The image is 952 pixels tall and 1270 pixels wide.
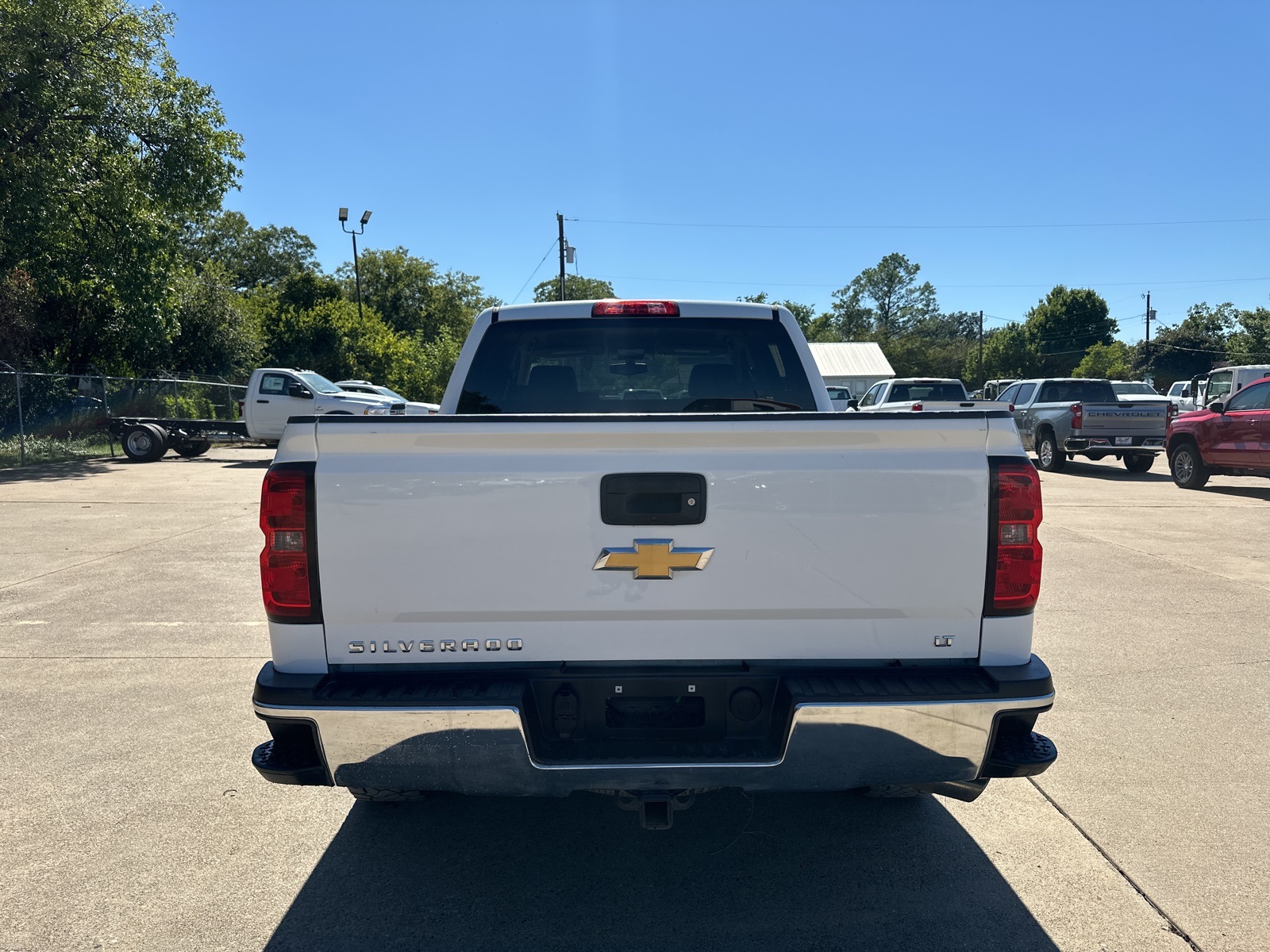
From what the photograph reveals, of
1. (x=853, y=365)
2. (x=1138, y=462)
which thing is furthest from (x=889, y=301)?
(x=1138, y=462)

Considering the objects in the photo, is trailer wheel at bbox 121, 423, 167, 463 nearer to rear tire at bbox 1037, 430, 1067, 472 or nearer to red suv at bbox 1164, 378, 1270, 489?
rear tire at bbox 1037, 430, 1067, 472

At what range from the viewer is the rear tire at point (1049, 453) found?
63.0 ft

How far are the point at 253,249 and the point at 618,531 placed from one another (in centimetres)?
7756

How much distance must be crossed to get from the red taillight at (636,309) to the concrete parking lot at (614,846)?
212 centimetres

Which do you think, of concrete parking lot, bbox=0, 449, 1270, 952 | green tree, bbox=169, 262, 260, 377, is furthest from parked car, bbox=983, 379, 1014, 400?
green tree, bbox=169, 262, 260, 377

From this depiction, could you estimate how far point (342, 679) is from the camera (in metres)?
2.67

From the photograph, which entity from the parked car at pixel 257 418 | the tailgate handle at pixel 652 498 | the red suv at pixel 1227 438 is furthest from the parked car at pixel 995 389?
the tailgate handle at pixel 652 498

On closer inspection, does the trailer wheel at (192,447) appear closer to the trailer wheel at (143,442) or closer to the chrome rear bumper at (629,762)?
the trailer wheel at (143,442)

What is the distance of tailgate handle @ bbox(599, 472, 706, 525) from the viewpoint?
2.63 meters

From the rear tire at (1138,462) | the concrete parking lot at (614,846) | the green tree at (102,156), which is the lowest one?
the rear tire at (1138,462)

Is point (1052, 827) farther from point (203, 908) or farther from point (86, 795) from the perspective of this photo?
point (86, 795)

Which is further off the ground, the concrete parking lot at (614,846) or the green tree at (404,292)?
the green tree at (404,292)

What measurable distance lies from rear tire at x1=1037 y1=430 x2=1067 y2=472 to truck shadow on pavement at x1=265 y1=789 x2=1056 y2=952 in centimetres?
1742

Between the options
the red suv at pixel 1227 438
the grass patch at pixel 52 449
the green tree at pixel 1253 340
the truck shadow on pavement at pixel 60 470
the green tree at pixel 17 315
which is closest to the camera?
the red suv at pixel 1227 438
